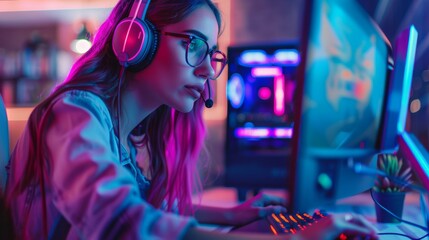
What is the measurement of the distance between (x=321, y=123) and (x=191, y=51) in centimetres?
38

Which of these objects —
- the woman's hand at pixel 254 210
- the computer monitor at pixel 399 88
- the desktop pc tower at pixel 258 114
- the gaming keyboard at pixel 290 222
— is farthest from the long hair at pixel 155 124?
the desktop pc tower at pixel 258 114

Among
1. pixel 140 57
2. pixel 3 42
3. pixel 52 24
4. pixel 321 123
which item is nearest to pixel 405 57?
pixel 321 123

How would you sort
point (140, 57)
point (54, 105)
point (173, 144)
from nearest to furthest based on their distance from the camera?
point (54, 105) < point (140, 57) < point (173, 144)

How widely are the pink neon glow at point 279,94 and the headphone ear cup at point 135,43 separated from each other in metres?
1.20

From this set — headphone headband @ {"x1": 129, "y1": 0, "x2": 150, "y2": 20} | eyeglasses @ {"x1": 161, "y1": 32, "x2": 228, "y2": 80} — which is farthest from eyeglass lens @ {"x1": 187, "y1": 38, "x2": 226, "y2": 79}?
headphone headband @ {"x1": 129, "y1": 0, "x2": 150, "y2": 20}

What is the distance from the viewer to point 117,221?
1.77 feet

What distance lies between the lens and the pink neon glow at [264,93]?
6.53ft

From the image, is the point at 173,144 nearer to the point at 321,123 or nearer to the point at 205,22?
the point at 205,22

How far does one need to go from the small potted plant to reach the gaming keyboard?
24 cm

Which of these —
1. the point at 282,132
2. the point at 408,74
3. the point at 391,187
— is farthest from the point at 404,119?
the point at 282,132

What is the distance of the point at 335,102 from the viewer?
0.61 m

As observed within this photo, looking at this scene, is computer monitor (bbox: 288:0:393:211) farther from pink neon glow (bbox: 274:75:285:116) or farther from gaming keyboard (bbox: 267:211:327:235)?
pink neon glow (bbox: 274:75:285:116)

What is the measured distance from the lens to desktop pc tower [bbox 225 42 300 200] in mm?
1927

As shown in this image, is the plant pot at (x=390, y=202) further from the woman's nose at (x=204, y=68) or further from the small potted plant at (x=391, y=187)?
the woman's nose at (x=204, y=68)
